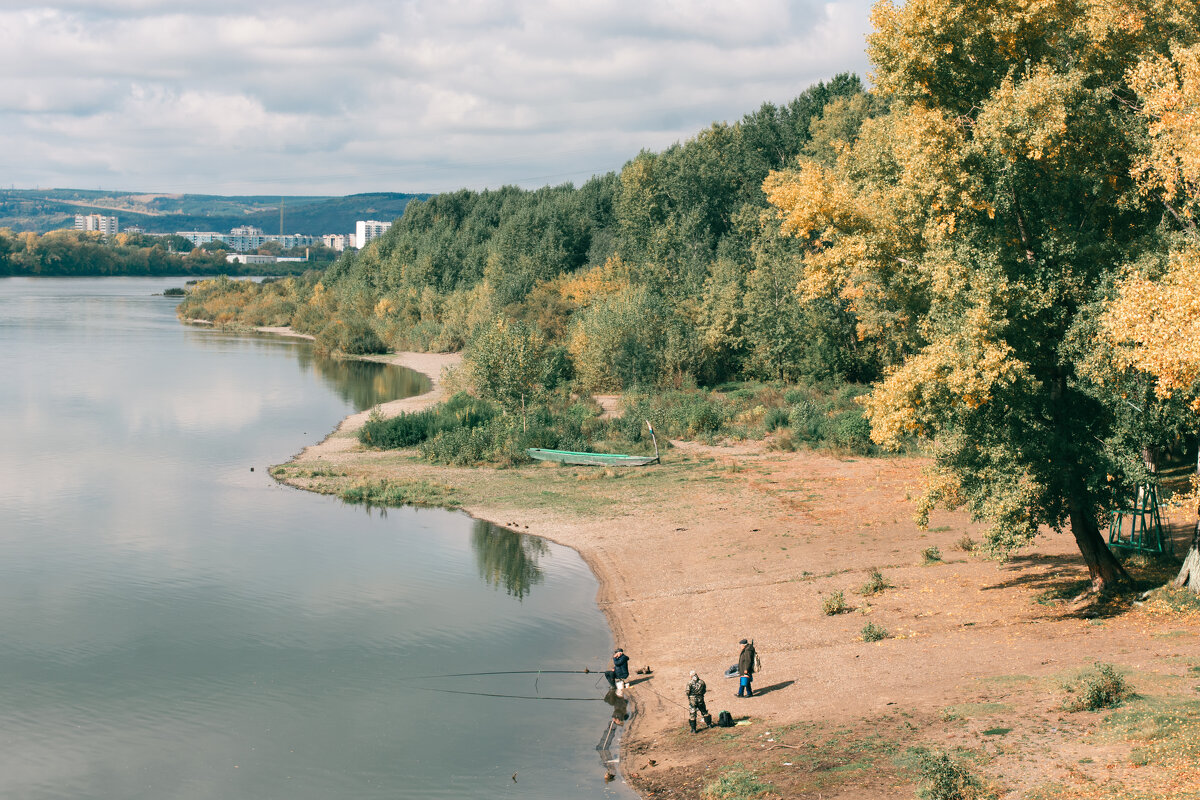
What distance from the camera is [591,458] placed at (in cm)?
4450

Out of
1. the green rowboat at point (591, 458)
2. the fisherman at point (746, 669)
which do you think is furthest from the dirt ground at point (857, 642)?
the green rowboat at point (591, 458)

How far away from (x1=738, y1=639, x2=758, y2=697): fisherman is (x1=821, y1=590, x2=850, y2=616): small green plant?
14.4 feet

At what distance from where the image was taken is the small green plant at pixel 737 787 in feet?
50.4

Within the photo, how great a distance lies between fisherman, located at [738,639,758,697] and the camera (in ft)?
65.1

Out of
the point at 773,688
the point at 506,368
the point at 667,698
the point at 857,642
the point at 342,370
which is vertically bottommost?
the point at 667,698

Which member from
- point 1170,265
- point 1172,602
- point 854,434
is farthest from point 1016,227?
point 854,434

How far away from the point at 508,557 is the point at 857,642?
13713 millimetres

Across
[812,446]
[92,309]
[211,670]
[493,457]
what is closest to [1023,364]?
[211,670]

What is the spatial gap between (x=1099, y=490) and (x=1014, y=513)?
219 centimetres

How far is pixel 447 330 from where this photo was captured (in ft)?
330

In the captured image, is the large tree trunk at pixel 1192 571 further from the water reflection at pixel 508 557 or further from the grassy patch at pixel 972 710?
the water reflection at pixel 508 557

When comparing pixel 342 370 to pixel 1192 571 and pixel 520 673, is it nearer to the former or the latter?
pixel 520 673

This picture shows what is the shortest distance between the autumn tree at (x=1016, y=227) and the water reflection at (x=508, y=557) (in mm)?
13448

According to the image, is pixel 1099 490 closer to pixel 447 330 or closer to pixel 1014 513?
pixel 1014 513
